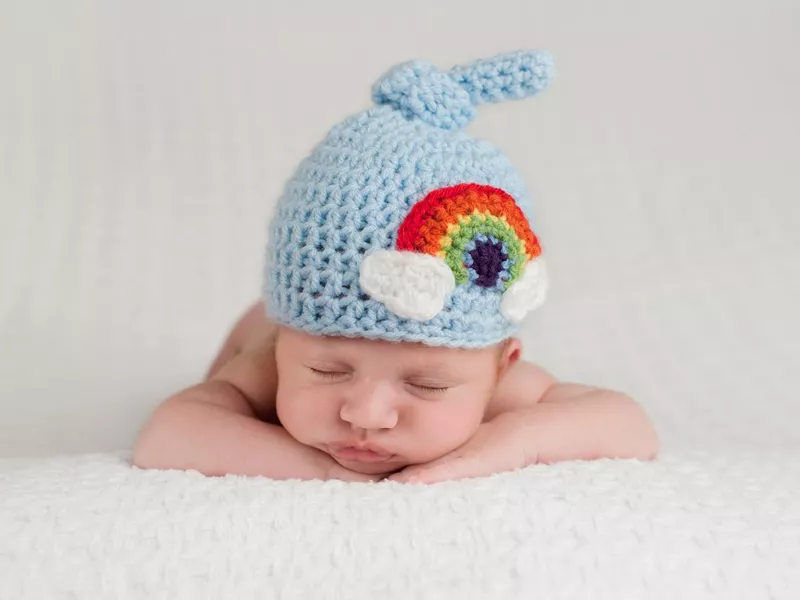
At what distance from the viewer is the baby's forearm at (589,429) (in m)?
1.35

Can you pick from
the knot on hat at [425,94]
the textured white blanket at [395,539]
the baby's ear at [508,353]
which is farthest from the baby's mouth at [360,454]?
the knot on hat at [425,94]

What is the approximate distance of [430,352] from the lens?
4.19 ft

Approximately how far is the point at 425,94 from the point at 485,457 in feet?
1.58

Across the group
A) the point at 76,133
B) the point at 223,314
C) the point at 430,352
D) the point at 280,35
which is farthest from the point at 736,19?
the point at 430,352

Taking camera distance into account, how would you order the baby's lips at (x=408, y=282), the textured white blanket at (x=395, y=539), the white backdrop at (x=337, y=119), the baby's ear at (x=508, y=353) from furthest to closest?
the white backdrop at (x=337, y=119) < the baby's ear at (x=508, y=353) < the baby's lips at (x=408, y=282) < the textured white blanket at (x=395, y=539)

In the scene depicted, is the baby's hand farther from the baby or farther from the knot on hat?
the knot on hat

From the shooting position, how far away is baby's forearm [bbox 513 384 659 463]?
1348mm

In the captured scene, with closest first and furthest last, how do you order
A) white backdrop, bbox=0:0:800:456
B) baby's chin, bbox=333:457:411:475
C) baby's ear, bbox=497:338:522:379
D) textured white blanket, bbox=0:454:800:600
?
textured white blanket, bbox=0:454:800:600, baby's chin, bbox=333:457:411:475, baby's ear, bbox=497:338:522:379, white backdrop, bbox=0:0:800:456

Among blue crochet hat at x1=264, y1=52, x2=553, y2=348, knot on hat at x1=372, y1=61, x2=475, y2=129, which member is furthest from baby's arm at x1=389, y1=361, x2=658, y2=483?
knot on hat at x1=372, y1=61, x2=475, y2=129

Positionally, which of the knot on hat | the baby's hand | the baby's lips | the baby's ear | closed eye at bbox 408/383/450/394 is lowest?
the baby's hand

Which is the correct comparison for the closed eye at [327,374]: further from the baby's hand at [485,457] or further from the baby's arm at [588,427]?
the baby's arm at [588,427]

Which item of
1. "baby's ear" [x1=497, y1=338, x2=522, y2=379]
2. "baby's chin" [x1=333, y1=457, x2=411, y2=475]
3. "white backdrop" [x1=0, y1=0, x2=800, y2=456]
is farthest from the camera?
"white backdrop" [x1=0, y1=0, x2=800, y2=456]

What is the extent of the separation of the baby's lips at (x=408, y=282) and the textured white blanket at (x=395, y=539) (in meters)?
0.20

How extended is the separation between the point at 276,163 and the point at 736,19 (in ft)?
4.21
